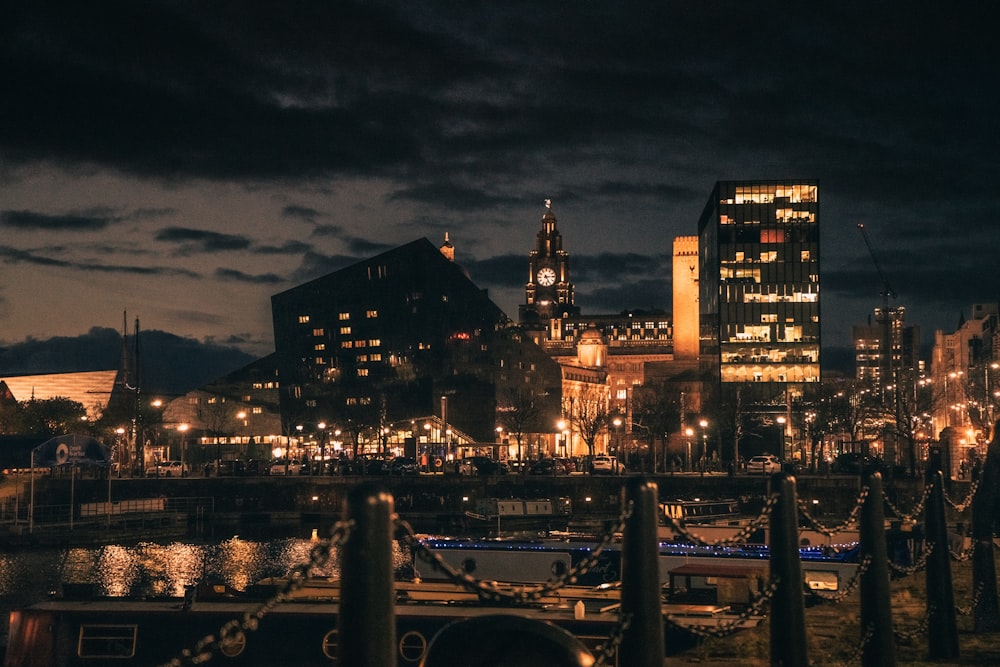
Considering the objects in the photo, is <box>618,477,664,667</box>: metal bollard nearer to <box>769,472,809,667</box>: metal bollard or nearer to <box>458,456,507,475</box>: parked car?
<box>769,472,809,667</box>: metal bollard

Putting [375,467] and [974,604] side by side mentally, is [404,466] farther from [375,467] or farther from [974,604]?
[974,604]

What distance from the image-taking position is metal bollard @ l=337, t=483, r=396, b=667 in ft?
31.1

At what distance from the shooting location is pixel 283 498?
106 metres

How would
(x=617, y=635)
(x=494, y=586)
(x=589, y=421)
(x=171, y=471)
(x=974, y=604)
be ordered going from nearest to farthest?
(x=494, y=586) → (x=617, y=635) → (x=974, y=604) → (x=171, y=471) → (x=589, y=421)

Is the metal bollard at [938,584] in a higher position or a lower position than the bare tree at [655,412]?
lower

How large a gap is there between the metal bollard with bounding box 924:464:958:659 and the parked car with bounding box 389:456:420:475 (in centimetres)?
8927

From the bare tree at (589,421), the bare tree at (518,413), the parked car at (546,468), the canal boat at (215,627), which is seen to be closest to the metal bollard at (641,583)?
the canal boat at (215,627)

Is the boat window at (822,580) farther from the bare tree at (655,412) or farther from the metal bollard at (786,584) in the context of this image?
the bare tree at (655,412)

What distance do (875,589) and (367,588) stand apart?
11040 mm

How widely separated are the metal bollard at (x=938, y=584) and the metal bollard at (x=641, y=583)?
1221 centimetres

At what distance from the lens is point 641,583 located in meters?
12.5

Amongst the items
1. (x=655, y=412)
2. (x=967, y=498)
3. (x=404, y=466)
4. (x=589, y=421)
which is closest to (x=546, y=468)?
(x=404, y=466)

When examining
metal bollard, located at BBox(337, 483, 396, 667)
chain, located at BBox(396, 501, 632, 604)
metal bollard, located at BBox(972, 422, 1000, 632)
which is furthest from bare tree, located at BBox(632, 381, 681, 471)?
metal bollard, located at BBox(337, 483, 396, 667)

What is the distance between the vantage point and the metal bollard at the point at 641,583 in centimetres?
1239
